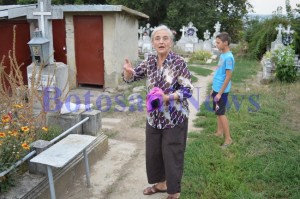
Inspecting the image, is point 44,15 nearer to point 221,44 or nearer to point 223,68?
point 221,44

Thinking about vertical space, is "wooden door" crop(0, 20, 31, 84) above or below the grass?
above

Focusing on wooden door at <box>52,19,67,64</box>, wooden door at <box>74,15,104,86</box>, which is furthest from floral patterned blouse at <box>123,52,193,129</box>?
wooden door at <box>52,19,67,64</box>

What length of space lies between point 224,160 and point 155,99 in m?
1.92

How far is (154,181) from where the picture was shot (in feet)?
11.8

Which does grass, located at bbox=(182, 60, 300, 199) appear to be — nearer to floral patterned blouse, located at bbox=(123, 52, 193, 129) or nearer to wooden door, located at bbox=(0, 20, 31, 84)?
floral patterned blouse, located at bbox=(123, 52, 193, 129)

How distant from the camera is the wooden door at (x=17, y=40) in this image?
8.31m

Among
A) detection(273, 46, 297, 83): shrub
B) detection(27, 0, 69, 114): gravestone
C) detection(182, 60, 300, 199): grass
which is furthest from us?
detection(273, 46, 297, 83): shrub

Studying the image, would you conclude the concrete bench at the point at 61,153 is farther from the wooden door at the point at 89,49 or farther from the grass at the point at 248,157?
the wooden door at the point at 89,49

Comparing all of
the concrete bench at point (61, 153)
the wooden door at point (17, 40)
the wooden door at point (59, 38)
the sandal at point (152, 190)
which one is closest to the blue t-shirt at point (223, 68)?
the sandal at point (152, 190)

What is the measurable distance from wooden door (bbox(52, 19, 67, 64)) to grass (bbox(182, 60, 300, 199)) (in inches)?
206

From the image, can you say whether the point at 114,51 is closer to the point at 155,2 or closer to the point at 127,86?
the point at 127,86

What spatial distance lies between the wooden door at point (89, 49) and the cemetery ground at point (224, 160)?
329 cm

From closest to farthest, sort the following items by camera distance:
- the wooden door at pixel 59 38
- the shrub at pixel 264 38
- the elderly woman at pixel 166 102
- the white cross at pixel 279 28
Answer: the elderly woman at pixel 166 102
the wooden door at pixel 59 38
the white cross at pixel 279 28
the shrub at pixel 264 38

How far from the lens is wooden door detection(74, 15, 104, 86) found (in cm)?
964
